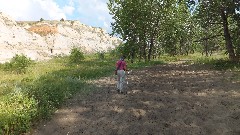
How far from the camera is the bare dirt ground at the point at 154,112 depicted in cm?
1255

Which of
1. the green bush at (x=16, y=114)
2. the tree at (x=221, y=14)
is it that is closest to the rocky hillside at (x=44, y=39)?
the tree at (x=221, y=14)

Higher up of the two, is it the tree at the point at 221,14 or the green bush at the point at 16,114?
the tree at the point at 221,14

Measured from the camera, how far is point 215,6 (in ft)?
102

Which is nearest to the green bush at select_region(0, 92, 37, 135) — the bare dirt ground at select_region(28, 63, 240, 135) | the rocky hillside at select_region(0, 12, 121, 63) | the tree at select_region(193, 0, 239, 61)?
the bare dirt ground at select_region(28, 63, 240, 135)

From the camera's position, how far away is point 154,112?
14.5 m

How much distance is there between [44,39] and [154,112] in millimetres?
100863

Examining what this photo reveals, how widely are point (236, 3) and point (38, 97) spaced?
21.1 metres

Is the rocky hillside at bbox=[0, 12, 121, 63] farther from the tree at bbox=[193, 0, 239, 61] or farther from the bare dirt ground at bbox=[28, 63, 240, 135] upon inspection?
the bare dirt ground at bbox=[28, 63, 240, 135]

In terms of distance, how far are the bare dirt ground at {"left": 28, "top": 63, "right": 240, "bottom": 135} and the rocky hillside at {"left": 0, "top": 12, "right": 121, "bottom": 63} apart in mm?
38340

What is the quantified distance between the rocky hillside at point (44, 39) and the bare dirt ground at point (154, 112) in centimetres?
3834

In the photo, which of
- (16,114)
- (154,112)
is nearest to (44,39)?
(154,112)

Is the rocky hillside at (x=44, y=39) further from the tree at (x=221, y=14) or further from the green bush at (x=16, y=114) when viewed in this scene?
the green bush at (x=16, y=114)

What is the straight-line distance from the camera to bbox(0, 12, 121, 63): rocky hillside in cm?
8075

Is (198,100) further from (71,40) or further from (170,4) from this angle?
(71,40)
